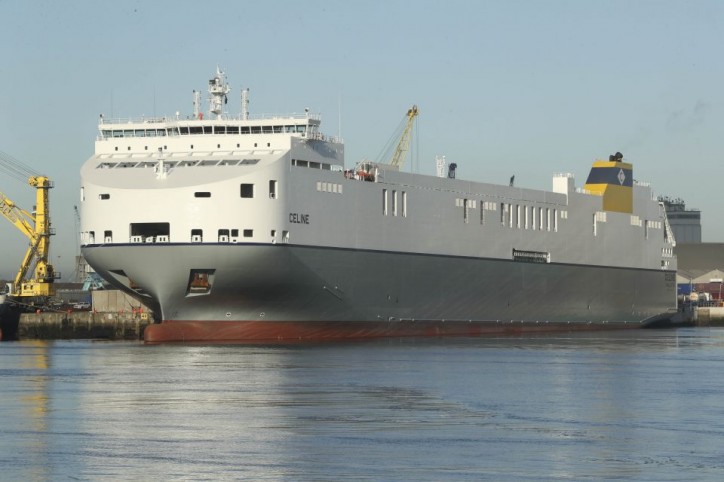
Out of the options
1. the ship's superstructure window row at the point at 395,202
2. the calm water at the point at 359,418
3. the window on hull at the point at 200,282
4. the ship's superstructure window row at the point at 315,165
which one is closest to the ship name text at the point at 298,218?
the ship's superstructure window row at the point at 315,165

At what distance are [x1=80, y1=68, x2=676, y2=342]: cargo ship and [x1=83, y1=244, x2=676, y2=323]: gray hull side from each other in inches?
2.7

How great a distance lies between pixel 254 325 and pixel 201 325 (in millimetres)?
2171

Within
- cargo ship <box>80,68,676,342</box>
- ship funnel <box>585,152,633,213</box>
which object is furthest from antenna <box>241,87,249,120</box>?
ship funnel <box>585,152,633,213</box>

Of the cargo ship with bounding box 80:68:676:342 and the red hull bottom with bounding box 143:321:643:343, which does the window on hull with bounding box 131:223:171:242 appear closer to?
the cargo ship with bounding box 80:68:676:342

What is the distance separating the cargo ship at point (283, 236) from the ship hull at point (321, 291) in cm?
7

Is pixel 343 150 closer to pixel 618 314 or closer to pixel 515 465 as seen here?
pixel 618 314

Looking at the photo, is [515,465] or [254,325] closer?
[515,465]

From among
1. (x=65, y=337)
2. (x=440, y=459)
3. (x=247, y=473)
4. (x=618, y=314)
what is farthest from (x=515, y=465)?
(x=618, y=314)

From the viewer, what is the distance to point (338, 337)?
5744 centimetres

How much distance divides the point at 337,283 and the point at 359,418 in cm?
3197

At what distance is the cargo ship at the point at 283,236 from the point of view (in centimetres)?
5309

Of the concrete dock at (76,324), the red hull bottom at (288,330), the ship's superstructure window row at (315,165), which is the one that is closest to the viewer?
the red hull bottom at (288,330)

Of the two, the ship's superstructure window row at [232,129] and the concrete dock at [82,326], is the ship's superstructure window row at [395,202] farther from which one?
the concrete dock at [82,326]

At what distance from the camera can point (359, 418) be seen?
24.5 metres
